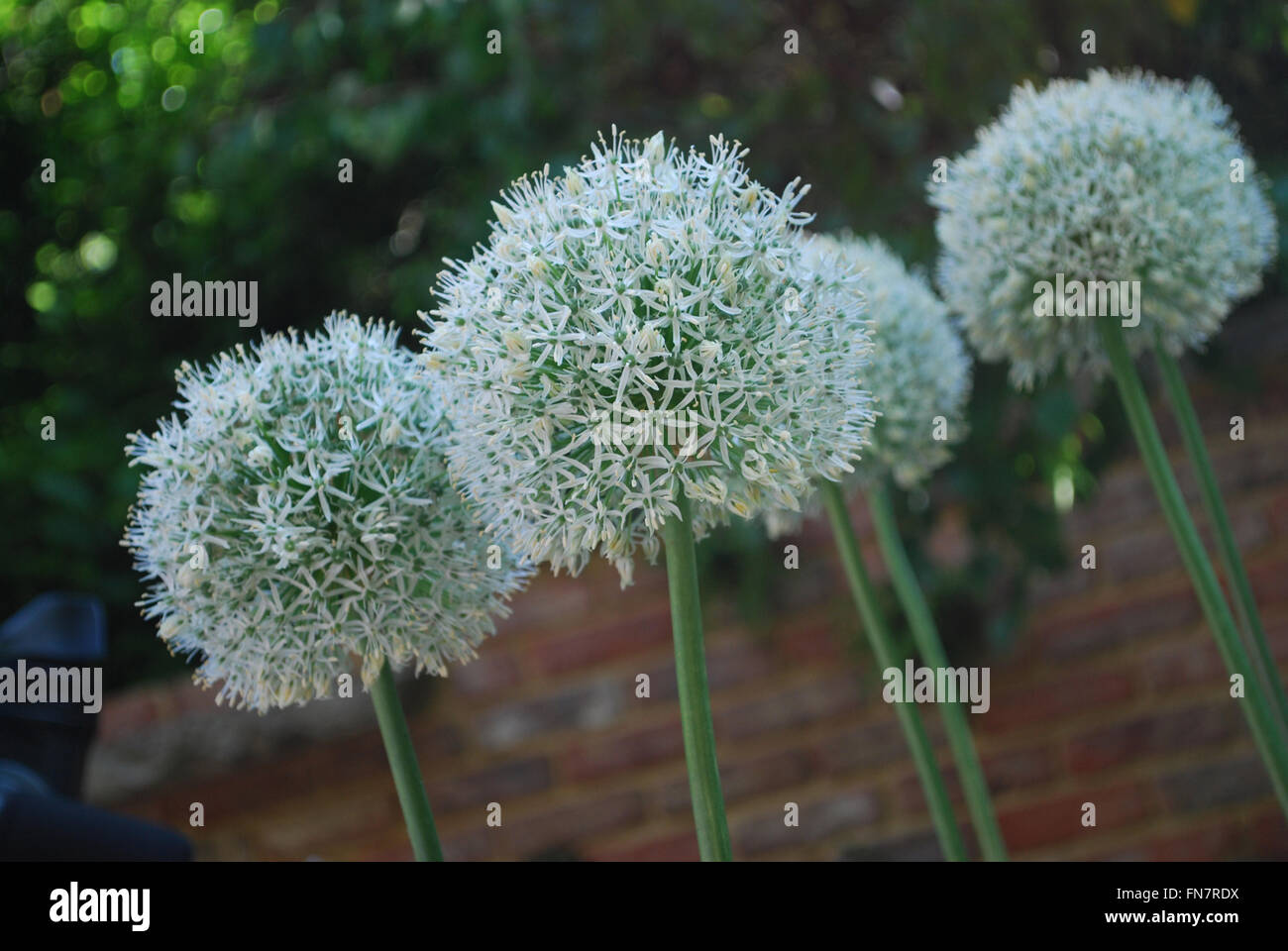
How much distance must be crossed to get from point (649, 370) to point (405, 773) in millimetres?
236

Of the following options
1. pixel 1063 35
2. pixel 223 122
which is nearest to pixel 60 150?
pixel 223 122

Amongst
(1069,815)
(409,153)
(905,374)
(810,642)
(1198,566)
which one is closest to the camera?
(1198,566)

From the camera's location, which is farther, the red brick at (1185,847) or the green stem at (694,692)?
the red brick at (1185,847)

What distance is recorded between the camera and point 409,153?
1809 mm

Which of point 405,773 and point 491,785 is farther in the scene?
point 491,785

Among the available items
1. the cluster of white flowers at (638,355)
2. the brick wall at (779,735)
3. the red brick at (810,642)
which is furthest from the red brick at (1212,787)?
the cluster of white flowers at (638,355)

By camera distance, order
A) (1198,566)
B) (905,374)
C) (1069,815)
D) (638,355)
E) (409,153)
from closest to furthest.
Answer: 1. (638,355)
2. (1198,566)
3. (905,374)
4. (1069,815)
5. (409,153)

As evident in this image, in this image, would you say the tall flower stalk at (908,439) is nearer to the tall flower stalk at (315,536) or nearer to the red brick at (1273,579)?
the tall flower stalk at (315,536)

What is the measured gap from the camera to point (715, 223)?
1.64 ft

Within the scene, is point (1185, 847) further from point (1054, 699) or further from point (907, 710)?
point (907, 710)

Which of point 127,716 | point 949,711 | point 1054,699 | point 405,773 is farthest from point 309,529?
point 1054,699

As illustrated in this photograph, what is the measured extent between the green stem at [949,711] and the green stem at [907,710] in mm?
19

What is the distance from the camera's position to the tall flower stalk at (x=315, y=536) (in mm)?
540

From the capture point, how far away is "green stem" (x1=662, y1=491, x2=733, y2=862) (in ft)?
1.57
